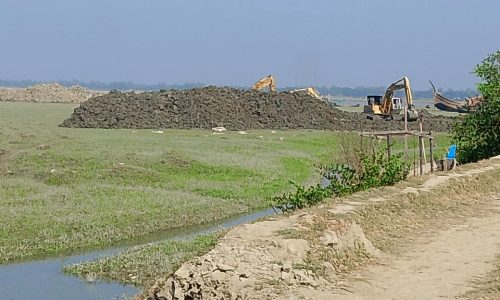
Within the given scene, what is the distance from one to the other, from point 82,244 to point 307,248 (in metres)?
8.42

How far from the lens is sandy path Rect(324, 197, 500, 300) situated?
8570 mm

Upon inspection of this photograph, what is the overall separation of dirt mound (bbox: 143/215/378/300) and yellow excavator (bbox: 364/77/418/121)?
108ft

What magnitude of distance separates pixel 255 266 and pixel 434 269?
229 centimetres

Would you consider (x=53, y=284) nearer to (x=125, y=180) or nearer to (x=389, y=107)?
(x=125, y=180)

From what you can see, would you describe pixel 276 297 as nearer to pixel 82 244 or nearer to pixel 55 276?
pixel 55 276

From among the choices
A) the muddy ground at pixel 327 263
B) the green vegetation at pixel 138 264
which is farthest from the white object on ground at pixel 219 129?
the muddy ground at pixel 327 263

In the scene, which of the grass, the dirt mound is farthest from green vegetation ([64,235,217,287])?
the dirt mound

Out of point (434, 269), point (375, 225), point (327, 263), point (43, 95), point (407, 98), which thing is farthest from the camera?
point (43, 95)

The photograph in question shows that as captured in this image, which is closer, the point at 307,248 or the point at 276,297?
the point at 276,297

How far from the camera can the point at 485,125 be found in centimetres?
2253

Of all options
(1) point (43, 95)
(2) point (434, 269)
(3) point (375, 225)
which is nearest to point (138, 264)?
(3) point (375, 225)

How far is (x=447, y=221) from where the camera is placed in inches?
503

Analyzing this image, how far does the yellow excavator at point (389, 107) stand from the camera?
44.0 meters

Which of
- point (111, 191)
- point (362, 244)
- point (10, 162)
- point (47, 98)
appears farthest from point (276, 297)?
point (47, 98)
